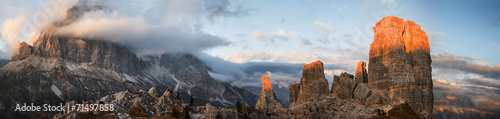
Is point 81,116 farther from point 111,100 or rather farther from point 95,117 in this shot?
point 111,100

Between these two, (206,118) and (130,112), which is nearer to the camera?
(130,112)

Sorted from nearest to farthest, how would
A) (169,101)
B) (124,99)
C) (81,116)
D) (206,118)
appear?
1. (81,116)
2. (124,99)
3. (169,101)
4. (206,118)

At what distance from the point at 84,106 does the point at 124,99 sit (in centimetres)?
1704

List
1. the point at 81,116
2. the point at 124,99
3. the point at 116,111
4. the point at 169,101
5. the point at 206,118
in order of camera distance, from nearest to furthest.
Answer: the point at 81,116 < the point at 116,111 < the point at 124,99 < the point at 169,101 < the point at 206,118

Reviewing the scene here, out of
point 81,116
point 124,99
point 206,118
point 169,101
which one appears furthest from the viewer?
point 206,118

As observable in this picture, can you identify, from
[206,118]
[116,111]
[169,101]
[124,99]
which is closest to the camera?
[116,111]

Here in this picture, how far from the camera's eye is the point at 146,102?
146375 millimetres

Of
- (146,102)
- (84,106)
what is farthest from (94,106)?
(146,102)

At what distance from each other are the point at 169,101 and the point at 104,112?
105 ft

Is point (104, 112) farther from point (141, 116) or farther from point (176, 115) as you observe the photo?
point (176, 115)

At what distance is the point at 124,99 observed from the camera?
140750mm

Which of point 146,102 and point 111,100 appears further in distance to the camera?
point 146,102

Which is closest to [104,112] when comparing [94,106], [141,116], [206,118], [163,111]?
[94,106]

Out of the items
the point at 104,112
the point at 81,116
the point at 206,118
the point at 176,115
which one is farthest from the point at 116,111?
the point at 206,118
